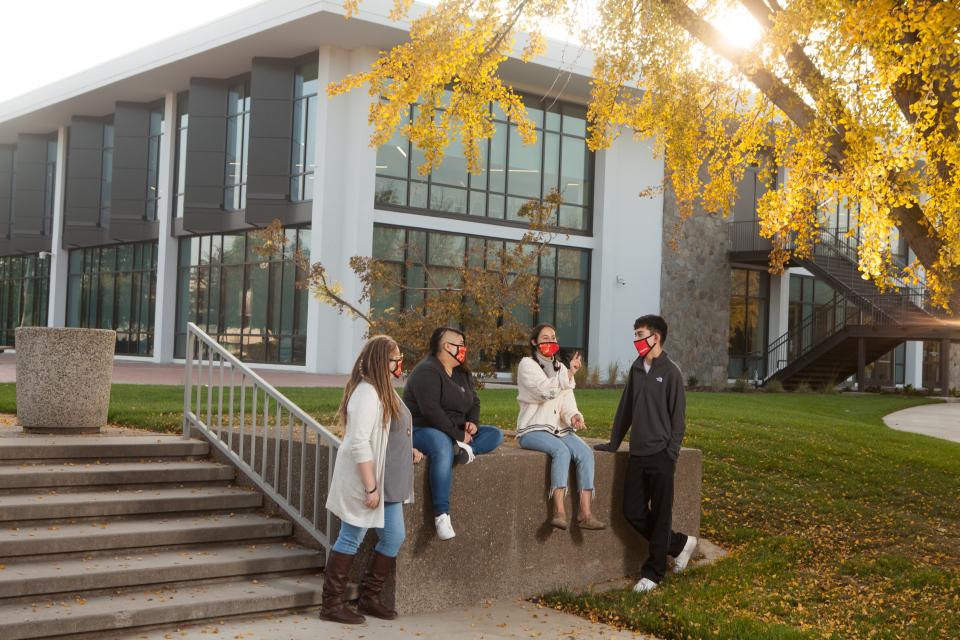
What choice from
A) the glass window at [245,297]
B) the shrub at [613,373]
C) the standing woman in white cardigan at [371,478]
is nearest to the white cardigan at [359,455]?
the standing woman in white cardigan at [371,478]

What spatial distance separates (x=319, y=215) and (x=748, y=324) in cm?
1599

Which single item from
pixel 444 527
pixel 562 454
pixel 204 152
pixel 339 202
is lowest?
pixel 444 527

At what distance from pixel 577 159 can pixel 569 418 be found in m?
24.0

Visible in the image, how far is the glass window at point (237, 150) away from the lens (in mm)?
29362

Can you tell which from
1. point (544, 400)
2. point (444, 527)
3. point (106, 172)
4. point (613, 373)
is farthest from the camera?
point (106, 172)

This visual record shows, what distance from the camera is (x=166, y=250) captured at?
31812mm

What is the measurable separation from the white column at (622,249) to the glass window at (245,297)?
9.04 meters

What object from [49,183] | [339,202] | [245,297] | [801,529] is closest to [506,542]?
[801,529]

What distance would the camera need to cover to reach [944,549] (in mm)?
9781

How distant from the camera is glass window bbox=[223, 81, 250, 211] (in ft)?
96.3

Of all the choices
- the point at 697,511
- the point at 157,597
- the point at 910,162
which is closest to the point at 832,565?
the point at 697,511

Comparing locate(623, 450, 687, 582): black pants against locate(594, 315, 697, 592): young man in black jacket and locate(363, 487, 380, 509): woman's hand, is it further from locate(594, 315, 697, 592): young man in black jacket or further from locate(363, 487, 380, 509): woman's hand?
locate(363, 487, 380, 509): woman's hand

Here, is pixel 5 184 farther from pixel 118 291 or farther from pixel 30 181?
pixel 118 291

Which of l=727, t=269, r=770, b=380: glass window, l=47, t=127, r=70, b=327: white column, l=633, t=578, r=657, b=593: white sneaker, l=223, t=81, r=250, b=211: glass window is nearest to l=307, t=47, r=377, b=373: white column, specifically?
l=223, t=81, r=250, b=211: glass window
